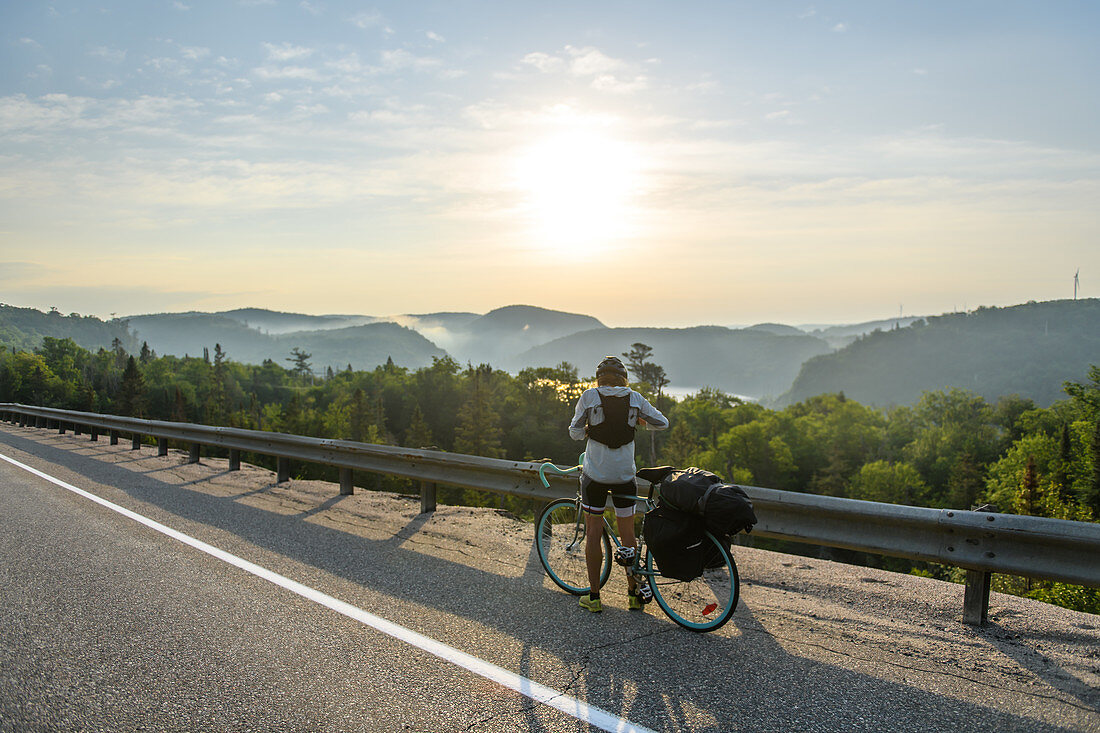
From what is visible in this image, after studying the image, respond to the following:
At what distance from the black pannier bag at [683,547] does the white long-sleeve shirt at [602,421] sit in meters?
0.51

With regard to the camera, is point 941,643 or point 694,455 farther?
point 694,455

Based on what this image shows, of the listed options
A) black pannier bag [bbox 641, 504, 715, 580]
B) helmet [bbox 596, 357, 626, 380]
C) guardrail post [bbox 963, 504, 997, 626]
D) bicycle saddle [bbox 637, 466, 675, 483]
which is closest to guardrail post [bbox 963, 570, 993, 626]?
guardrail post [bbox 963, 504, 997, 626]

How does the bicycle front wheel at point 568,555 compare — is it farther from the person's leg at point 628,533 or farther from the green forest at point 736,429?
the green forest at point 736,429

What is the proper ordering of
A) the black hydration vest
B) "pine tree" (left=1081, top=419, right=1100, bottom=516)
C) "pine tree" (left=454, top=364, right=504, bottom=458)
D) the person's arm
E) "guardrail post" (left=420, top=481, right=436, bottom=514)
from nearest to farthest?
the black hydration vest, the person's arm, "guardrail post" (left=420, top=481, right=436, bottom=514), "pine tree" (left=1081, top=419, right=1100, bottom=516), "pine tree" (left=454, top=364, right=504, bottom=458)

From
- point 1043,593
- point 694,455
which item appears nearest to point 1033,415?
point 694,455

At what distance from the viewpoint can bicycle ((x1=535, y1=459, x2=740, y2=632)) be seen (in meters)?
4.68

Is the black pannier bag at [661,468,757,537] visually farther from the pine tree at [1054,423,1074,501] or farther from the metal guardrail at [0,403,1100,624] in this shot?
the pine tree at [1054,423,1074,501]

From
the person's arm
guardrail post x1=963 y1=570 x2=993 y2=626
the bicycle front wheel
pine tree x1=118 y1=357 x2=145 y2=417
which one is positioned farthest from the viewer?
pine tree x1=118 y1=357 x2=145 y2=417

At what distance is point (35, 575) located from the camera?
5984 millimetres

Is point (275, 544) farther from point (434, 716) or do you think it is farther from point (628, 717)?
point (628, 717)

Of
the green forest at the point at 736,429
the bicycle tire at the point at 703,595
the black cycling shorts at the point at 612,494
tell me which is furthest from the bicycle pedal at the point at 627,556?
the green forest at the point at 736,429

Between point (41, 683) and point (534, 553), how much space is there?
4080 millimetres

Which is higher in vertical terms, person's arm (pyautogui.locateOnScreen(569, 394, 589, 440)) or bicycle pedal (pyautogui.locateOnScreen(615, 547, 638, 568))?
person's arm (pyautogui.locateOnScreen(569, 394, 589, 440))

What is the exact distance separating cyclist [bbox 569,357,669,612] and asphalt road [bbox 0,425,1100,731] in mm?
444
